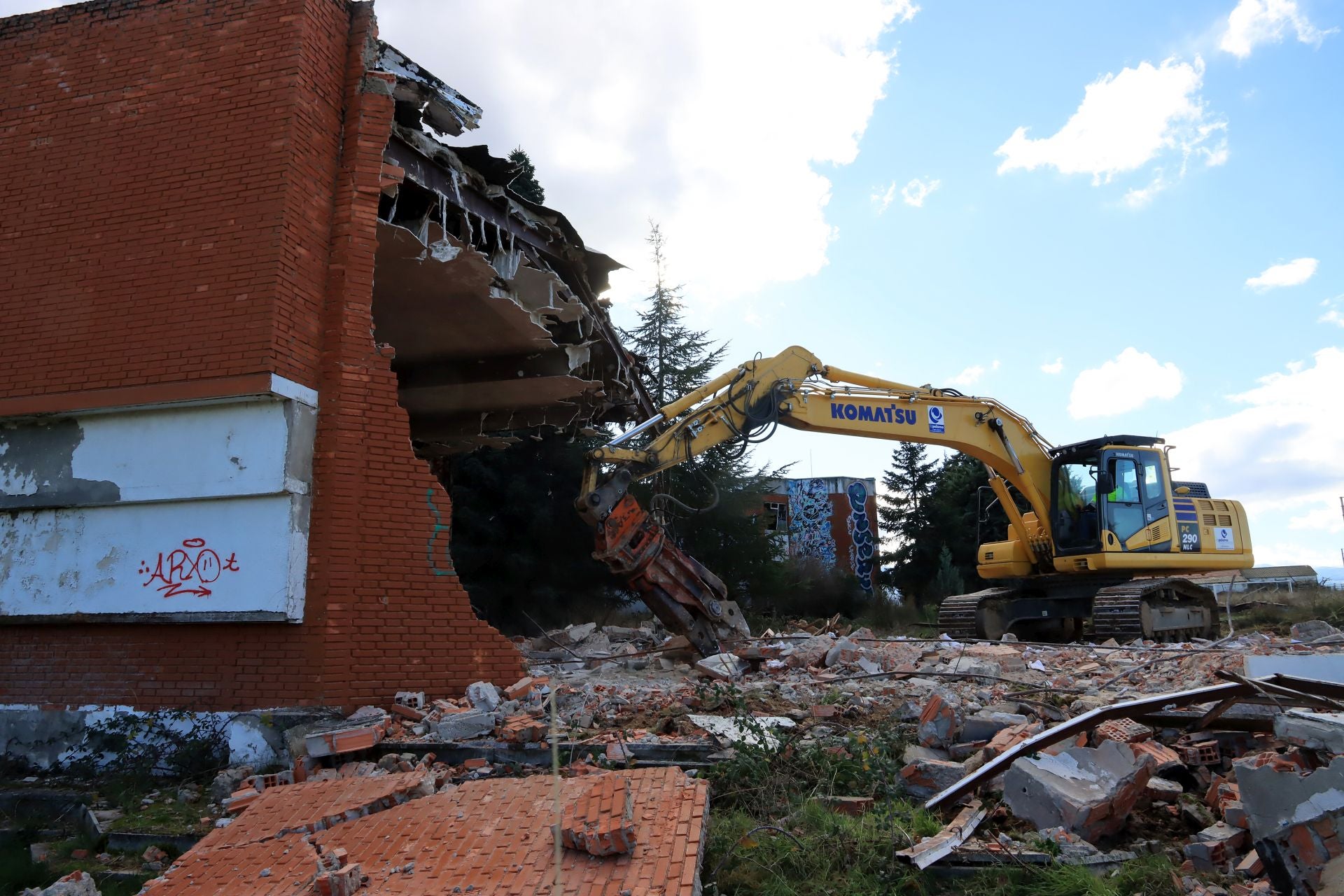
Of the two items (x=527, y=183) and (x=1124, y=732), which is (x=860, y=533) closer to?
(x=527, y=183)

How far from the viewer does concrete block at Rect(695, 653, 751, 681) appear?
831 centimetres

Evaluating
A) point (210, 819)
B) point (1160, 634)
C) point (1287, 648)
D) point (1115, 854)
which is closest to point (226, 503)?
point (210, 819)

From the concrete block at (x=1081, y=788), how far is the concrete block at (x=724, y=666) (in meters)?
3.96

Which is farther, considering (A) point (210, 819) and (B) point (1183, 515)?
(B) point (1183, 515)

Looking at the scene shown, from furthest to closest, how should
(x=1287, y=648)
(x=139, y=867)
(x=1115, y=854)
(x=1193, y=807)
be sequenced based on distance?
(x=1287, y=648) → (x=139, y=867) → (x=1193, y=807) → (x=1115, y=854)

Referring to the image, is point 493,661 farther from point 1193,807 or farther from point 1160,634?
point 1160,634

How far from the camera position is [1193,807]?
4277mm

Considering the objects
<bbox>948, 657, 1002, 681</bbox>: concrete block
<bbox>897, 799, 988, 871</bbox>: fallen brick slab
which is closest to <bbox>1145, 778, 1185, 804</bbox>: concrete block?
<bbox>897, 799, 988, 871</bbox>: fallen brick slab

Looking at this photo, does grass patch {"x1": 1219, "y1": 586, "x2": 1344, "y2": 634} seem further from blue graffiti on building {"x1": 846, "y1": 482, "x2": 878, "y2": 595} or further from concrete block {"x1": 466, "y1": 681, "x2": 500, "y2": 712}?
concrete block {"x1": 466, "y1": 681, "x2": 500, "y2": 712}

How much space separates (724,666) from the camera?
847 cm

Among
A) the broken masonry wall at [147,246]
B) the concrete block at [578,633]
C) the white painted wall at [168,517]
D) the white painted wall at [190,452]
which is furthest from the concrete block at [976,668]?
the concrete block at [578,633]

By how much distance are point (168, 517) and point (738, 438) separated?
594 cm

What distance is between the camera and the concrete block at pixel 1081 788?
4152 millimetres

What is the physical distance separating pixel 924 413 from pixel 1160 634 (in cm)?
460
